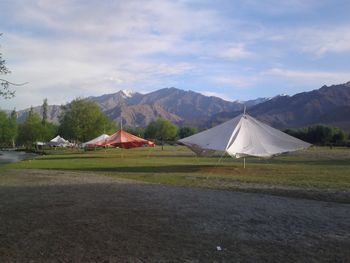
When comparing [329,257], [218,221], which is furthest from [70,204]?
[329,257]

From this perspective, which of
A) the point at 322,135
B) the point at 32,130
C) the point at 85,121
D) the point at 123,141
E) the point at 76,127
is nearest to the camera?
the point at 123,141

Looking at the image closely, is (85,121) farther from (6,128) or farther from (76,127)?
(6,128)

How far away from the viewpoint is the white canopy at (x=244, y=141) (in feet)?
88.0

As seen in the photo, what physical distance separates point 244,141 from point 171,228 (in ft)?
63.2

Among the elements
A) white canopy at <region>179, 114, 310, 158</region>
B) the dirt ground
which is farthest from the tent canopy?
the dirt ground

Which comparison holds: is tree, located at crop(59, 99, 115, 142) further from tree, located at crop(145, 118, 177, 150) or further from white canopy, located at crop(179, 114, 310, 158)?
white canopy, located at crop(179, 114, 310, 158)

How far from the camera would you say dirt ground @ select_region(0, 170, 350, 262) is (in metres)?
7.01

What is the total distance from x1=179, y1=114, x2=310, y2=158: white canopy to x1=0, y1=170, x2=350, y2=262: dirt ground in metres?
12.4

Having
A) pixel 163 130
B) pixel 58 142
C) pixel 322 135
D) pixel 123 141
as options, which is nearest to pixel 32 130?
pixel 58 142

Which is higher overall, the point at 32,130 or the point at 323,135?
the point at 32,130

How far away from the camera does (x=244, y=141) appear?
27594mm

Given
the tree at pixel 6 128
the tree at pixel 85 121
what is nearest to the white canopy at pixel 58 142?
the tree at pixel 6 128

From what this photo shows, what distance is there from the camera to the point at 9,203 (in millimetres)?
12398

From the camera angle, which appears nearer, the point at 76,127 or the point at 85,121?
the point at 76,127
